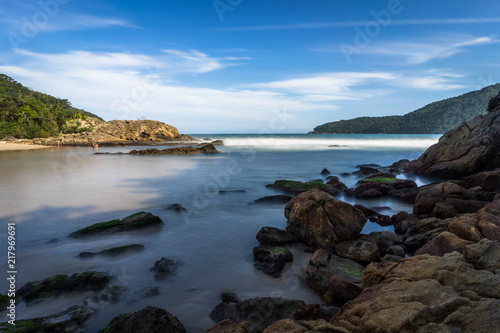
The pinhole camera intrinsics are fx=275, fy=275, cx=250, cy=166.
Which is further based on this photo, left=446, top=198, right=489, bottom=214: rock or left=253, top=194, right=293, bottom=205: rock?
left=253, top=194, right=293, bottom=205: rock

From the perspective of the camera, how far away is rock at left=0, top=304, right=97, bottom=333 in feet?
12.2

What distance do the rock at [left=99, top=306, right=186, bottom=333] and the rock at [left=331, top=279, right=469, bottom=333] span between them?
6.88 ft

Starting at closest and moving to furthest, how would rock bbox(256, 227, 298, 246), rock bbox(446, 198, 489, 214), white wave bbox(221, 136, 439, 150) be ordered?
1. rock bbox(256, 227, 298, 246)
2. rock bbox(446, 198, 489, 214)
3. white wave bbox(221, 136, 439, 150)

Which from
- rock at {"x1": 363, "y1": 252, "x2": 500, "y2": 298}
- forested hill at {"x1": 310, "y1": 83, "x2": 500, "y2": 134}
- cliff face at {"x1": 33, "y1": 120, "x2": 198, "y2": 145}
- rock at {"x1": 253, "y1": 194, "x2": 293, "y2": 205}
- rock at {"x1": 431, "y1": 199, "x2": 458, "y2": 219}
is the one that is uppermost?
forested hill at {"x1": 310, "y1": 83, "x2": 500, "y2": 134}

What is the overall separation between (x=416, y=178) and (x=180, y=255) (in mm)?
16915

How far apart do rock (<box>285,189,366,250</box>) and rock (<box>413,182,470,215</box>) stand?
300 cm

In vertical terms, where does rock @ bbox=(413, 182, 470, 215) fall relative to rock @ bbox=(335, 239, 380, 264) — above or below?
above

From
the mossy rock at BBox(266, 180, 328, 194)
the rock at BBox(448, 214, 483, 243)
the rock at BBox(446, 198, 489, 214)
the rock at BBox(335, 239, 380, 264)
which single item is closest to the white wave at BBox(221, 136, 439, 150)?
the mossy rock at BBox(266, 180, 328, 194)

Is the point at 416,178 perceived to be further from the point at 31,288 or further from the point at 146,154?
the point at 146,154

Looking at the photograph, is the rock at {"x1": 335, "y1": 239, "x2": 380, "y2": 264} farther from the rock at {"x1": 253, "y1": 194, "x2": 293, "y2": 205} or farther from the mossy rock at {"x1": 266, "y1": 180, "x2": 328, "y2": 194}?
the mossy rock at {"x1": 266, "y1": 180, "x2": 328, "y2": 194}

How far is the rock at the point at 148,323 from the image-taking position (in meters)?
3.52

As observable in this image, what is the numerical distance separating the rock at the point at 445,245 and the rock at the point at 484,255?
0.73 meters

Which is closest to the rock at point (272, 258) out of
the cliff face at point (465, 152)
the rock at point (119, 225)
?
the rock at point (119, 225)

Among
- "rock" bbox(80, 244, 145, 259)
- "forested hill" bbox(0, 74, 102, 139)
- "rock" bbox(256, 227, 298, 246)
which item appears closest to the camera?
"rock" bbox(80, 244, 145, 259)
